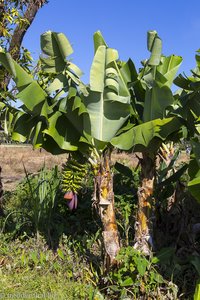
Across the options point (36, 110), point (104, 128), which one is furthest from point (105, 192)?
point (36, 110)

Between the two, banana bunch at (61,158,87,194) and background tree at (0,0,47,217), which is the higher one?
background tree at (0,0,47,217)

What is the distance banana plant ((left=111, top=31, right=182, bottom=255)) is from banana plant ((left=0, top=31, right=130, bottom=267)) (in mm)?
225

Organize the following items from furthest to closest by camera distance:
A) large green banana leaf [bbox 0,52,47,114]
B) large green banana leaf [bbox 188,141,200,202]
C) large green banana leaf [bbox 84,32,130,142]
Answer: large green banana leaf [bbox 0,52,47,114] → large green banana leaf [bbox 84,32,130,142] → large green banana leaf [bbox 188,141,200,202]

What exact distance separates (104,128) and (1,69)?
2329 millimetres

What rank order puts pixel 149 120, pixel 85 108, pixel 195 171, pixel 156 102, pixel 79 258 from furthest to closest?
pixel 79 258, pixel 149 120, pixel 156 102, pixel 85 108, pixel 195 171

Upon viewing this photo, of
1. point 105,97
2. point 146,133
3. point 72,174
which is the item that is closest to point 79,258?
point 72,174

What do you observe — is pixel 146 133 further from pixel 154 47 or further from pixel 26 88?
pixel 26 88

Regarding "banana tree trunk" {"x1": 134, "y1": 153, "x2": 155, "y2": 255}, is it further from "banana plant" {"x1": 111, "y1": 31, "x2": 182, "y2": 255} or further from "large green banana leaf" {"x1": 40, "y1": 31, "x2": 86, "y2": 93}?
"large green banana leaf" {"x1": 40, "y1": 31, "x2": 86, "y2": 93}

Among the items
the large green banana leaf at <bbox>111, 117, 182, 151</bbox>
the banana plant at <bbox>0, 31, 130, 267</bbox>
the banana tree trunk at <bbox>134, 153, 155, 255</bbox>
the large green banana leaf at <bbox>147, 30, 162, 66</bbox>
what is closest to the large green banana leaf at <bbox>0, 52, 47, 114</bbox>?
the banana plant at <bbox>0, 31, 130, 267</bbox>

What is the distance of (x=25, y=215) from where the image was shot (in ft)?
21.2

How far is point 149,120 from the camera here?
445 centimetres

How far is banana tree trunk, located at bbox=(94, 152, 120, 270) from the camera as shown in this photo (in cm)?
436

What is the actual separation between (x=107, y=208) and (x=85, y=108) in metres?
1.04

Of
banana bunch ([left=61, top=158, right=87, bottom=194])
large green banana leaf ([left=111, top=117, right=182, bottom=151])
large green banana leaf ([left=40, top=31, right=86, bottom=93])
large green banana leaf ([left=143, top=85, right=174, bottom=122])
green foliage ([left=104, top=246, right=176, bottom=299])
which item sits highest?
large green banana leaf ([left=40, top=31, right=86, bottom=93])
